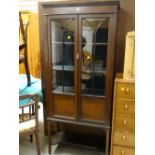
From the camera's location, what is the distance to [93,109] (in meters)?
2.05

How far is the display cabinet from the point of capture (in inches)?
72.2

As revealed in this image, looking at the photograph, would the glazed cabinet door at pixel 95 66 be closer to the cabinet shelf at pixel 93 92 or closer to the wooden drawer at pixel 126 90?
the cabinet shelf at pixel 93 92

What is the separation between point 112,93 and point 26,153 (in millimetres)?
1355

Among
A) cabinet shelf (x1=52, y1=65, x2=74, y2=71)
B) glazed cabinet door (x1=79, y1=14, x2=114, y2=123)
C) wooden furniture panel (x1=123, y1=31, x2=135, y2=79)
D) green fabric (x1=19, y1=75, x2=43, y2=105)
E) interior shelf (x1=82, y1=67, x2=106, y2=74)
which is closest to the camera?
wooden furniture panel (x1=123, y1=31, x2=135, y2=79)

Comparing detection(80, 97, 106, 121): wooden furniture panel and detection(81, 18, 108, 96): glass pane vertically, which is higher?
detection(81, 18, 108, 96): glass pane

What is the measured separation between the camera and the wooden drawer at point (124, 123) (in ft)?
6.27

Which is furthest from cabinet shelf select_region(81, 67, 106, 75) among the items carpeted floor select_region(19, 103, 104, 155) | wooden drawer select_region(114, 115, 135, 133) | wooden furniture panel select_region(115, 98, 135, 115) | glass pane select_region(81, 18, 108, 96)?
carpeted floor select_region(19, 103, 104, 155)

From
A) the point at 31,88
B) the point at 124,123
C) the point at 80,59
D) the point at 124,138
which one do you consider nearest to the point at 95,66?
the point at 80,59

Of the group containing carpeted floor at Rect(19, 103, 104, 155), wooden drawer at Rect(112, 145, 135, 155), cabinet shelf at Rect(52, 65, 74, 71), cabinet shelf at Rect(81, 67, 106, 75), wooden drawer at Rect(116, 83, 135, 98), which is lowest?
carpeted floor at Rect(19, 103, 104, 155)

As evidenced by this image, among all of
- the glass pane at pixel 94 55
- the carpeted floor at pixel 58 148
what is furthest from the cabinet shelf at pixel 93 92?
the carpeted floor at pixel 58 148

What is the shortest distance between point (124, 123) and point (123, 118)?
6 cm

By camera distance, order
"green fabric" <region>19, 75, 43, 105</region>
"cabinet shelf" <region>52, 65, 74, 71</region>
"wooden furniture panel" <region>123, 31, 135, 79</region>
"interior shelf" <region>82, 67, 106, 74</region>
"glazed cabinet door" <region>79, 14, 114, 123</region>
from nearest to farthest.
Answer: "wooden furniture panel" <region>123, 31, 135, 79</region>
"glazed cabinet door" <region>79, 14, 114, 123</region>
"interior shelf" <region>82, 67, 106, 74</region>
"cabinet shelf" <region>52, 65, 74, 71</region>
"green fabric" <region>19, 75, 43, 105</region>

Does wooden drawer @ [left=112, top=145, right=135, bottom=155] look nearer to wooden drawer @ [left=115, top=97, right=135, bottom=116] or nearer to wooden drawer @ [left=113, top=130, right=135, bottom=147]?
wooden drawer @ [left=113, top=130, right=135, bottom=147]

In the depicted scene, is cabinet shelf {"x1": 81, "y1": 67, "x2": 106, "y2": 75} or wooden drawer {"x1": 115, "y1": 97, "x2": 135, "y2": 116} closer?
wooden drawer {"x1": 115, "y1": 97, "x2": 135, "y2": 116}
